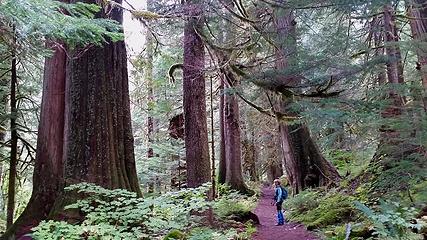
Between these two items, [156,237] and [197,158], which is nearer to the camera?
[156,237]

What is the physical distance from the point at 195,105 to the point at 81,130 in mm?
3348

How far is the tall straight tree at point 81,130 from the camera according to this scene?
21.8 ft

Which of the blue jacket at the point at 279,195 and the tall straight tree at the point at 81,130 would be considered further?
the blue jacket at the point at 279,195

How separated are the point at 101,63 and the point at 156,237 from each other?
9.88 ft

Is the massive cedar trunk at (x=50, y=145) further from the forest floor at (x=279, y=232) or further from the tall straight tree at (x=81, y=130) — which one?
the forest floor at (x=279, y=232)

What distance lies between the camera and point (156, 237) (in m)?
6.21

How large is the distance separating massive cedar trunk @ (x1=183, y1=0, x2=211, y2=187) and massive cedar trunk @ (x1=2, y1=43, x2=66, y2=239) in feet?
9.64

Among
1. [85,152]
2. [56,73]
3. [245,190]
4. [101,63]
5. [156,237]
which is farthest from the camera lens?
A: [245,190]

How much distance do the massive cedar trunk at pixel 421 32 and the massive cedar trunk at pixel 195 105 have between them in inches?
169

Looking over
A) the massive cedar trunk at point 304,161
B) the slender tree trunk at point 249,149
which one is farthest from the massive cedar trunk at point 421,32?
the slender tree trunk at point 249,149

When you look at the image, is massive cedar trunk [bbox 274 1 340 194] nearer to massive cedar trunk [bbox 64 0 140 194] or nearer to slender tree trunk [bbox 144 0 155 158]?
slender tree trunk [bbox 144 0 155 158]

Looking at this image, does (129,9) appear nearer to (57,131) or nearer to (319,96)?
(57,131)

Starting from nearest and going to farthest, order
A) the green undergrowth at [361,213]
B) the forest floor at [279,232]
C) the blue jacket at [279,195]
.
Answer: the green undergrowth at [361,213]
the forest floor at [279,232]
the blue jacket at [279,195]

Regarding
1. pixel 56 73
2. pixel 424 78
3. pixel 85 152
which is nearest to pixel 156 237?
pixel 85 152
